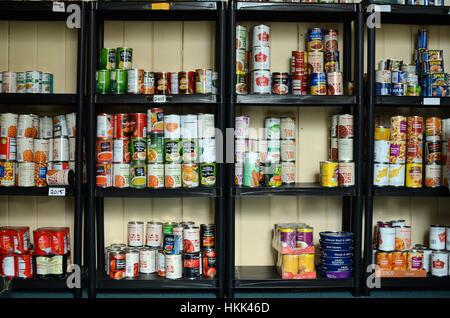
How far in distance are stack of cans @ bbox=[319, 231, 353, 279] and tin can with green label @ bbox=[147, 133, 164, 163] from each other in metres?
1.16

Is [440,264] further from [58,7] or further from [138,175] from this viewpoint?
[58,7]

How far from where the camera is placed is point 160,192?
3.33 metres

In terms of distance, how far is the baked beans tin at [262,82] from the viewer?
11.1ft

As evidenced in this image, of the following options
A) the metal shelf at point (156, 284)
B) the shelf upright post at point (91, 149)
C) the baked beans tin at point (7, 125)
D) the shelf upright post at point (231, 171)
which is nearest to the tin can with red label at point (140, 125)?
the shelf upright post at point (91, 149)

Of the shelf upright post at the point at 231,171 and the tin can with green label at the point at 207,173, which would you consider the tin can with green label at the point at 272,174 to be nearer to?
the shelf upright post at the point at 231,171

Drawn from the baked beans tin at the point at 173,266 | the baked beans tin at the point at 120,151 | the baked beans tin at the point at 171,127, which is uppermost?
the baked beans tin at the point at 171,127

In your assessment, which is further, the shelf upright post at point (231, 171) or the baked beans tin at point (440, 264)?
the baked beans tin at point (440, 264)

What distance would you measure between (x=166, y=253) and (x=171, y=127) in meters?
0.79

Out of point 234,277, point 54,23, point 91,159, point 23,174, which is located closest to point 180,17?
point 54,23

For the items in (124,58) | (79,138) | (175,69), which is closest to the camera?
(79,138)

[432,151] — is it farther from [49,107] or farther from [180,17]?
[49,107]

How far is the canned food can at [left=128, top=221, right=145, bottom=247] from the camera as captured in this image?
11.5 feet

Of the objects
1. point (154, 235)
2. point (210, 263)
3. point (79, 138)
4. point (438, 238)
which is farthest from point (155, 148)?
point (438, 238)

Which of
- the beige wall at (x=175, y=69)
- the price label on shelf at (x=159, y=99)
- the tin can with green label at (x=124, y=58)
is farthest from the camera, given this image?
the beige wall at (x=175, y=69)
